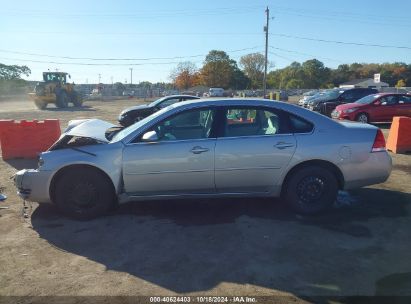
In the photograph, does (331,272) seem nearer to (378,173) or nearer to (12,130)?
(378,173)

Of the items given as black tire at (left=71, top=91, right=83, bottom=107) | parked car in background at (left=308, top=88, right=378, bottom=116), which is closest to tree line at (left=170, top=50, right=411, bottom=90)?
black tire at (left=71, top=91, right=83, bottom=107)

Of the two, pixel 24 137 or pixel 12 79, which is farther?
pixel 12 79

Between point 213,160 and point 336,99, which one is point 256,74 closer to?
point 336,99

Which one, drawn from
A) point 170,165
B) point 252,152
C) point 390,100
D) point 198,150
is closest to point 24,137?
point 170,165

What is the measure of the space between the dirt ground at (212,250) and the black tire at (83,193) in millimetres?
157

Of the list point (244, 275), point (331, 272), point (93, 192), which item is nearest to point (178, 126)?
point (93, 192)

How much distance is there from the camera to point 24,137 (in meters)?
9.68

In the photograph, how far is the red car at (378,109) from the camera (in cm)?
1673

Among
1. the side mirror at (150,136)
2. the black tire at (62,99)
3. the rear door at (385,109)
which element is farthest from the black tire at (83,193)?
the black tire at (62,99)

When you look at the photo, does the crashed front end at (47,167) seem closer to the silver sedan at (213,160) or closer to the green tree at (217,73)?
the silver sedan at (213,160)

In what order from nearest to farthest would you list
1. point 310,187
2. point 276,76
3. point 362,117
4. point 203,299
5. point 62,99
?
point 203,299, point 310,187, point 362,117, point 62,99, point 276,76

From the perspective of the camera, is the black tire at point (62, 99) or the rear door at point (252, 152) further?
the black tire at point (62, 99)

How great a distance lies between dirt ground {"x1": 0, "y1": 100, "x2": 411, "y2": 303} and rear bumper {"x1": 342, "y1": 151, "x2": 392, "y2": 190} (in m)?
0.44

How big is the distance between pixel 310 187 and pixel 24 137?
7216 millimetres
